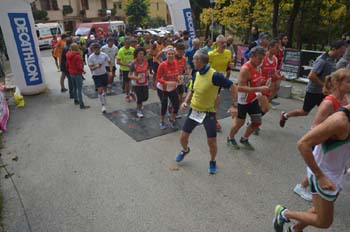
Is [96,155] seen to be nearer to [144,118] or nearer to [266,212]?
[144,118]

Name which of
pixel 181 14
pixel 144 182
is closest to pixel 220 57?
pixel 144 182

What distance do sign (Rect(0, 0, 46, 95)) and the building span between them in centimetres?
3223

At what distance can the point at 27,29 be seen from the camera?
835 centimetres

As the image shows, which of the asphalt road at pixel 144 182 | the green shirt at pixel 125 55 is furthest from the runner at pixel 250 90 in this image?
the green shirt at pixel 125 55

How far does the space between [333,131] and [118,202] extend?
2642 mm

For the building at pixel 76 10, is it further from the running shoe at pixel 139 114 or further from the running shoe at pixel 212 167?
the running shoe at pixel 212 167

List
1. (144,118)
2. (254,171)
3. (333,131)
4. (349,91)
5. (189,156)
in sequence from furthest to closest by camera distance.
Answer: (144,118)
(189,156)
(254,171)
(349,91)
(333,131)

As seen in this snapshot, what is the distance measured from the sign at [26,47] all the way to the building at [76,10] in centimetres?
3227

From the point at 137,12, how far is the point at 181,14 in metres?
31.0

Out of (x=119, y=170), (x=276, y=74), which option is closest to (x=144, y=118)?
(x=119, y=170)

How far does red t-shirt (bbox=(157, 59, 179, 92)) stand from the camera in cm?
544

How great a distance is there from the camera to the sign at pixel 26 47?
26.7 ft

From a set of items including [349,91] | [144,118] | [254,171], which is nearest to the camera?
[349,91]

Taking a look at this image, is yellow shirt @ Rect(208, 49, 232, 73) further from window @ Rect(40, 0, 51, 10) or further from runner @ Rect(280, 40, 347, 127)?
window @ Rect(40, 0, 51, 10)
